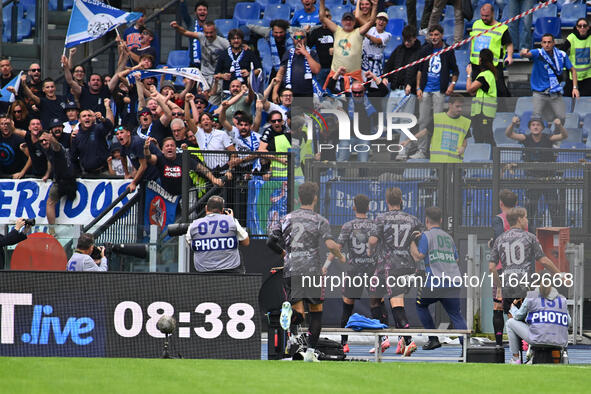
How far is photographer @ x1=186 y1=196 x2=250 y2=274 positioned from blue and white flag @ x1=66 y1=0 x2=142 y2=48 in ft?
25.9

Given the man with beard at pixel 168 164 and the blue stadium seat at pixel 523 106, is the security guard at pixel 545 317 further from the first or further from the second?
the man with beard at pixel 168 164

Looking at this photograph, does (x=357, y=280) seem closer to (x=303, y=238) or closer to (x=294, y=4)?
(x=303, y=238)

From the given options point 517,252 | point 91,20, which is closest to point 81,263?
point 517,252

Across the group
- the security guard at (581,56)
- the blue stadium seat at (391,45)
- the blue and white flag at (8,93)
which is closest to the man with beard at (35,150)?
the blue and white flag at (8,93)

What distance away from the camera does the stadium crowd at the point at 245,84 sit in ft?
56.7

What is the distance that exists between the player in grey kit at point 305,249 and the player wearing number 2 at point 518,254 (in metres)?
1.86

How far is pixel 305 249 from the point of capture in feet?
42.9

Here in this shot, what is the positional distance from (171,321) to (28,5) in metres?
13.4

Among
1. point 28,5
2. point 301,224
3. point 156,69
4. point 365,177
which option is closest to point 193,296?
point 301,224

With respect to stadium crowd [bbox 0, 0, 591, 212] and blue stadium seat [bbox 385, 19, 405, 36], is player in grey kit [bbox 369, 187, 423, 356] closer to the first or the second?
stadium crowd [bbox 0, 0, 591, 212]

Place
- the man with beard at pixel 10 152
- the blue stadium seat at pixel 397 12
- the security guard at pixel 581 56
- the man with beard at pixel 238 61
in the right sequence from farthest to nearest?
1. the blue stadium seat at pixel 397 12
2. the man with beard at pixel 238 61
3. the man with beard at pixel 10 152
4. the security guard at pixel 581 56

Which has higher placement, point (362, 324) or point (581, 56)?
point (581, 56)

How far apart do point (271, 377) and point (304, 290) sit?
3.40m

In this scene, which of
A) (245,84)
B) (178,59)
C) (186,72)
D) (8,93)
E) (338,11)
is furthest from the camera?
(178,59)
